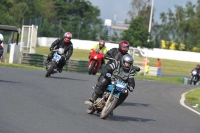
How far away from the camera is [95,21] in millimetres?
96562

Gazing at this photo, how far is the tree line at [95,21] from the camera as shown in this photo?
64081 millimetres

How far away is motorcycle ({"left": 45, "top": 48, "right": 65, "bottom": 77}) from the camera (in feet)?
71.1

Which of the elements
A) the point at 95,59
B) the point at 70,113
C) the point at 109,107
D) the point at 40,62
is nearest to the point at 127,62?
the point at 109,107

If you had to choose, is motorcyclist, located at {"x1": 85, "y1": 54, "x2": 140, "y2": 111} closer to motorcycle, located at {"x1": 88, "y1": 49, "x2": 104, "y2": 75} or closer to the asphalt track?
the asphalt track

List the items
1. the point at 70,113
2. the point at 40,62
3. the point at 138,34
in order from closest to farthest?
the point at 70,113
the point at 40,62
the point at 138,34

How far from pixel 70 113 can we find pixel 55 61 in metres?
9.58

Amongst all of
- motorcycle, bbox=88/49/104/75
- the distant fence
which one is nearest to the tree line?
the distant fence

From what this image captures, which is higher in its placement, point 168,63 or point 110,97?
point 110,97

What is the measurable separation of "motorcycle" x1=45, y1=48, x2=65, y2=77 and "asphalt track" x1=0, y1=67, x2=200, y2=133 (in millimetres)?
2392

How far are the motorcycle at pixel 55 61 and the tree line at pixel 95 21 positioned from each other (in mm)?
39185

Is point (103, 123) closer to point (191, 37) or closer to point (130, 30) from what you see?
point (130, 30)

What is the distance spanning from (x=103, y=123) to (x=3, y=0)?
68691 millimetres

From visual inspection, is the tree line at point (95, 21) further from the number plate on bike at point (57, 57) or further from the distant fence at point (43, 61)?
the number plate on bike at point (57, 57)

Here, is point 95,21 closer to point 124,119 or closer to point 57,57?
point 57,57
